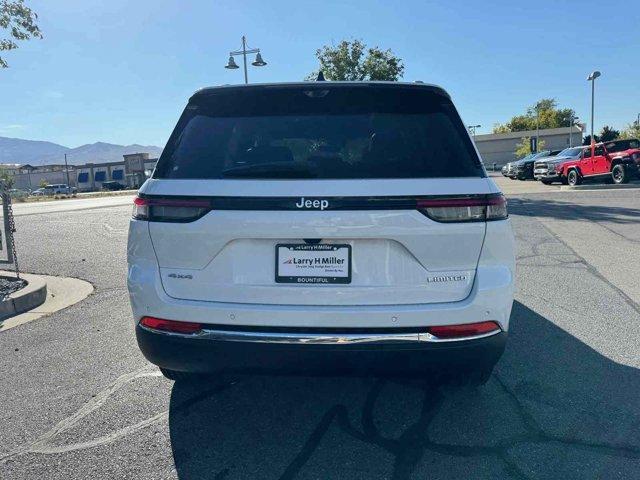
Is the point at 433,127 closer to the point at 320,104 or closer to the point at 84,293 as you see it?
the point at 320,104

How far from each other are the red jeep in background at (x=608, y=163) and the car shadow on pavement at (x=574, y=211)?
266 inches

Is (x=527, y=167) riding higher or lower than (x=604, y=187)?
higher

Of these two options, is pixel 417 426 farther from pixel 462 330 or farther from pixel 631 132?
pixel 631 132

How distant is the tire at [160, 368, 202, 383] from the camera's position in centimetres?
326

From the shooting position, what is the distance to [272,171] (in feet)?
8.44

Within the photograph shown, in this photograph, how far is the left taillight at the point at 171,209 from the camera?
254 centimetres

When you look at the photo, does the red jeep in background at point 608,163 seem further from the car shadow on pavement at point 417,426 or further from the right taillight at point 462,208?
the right taillight at point 462,208

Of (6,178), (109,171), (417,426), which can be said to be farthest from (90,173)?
(417,426)

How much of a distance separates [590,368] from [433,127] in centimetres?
230

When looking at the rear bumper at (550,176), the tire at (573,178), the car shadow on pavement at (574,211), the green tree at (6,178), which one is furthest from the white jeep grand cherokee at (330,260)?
the rear bumper at (550,176)

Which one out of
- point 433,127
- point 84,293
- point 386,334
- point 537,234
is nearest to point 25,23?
point 84,293

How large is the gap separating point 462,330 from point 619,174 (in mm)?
22030

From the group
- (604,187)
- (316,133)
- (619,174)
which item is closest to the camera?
(316,133)

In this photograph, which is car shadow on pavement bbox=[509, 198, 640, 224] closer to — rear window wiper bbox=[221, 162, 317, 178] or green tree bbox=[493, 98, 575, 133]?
rear window wiper bbox=[221, 162, 317, 178]
